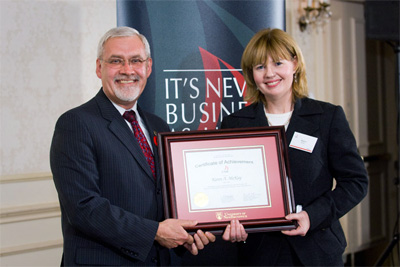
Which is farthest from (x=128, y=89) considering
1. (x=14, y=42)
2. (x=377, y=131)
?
(x=377, y=131)

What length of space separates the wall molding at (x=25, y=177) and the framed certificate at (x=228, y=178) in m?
1.58

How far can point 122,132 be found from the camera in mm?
1784

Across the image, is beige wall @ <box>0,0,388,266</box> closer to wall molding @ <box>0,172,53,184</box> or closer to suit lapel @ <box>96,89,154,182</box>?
wall molding @ <box>0,172,53,184</box>

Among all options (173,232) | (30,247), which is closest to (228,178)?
(173,232)

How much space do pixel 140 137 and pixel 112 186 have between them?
0.25 m

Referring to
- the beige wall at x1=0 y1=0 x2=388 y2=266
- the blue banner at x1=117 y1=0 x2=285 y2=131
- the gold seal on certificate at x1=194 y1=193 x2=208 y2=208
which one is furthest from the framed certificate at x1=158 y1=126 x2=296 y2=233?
the beige wall at x1=0 y1=0 x2=388 y2=266

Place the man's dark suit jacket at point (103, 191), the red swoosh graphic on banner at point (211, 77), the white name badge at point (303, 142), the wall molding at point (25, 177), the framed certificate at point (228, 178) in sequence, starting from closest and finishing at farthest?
the man's dark suit jacket at point (103, 191)
the framed certificate at point (228, 178)
the white name badge at point (303, 142)
the red swoosh graphic on banner at point (211, 77)
the wall molding at point (25, 177)

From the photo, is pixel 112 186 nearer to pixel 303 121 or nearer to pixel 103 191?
pixel 103 191

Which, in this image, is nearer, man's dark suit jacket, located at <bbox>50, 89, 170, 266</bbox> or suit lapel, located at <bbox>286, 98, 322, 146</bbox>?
man's dark suit jacket, located at <bbox>50, 89, 170, 266</bbox>

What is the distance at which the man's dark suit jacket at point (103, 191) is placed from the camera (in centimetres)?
166

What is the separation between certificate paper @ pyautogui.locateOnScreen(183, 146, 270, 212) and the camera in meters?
1.78

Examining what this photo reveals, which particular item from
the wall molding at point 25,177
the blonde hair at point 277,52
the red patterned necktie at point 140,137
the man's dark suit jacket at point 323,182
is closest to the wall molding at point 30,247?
the wall molding at point 25,177

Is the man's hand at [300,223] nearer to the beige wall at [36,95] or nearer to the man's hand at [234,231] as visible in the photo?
the man's hand at [234,231]

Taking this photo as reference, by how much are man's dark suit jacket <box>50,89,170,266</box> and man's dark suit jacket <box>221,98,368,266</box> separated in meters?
0.53
